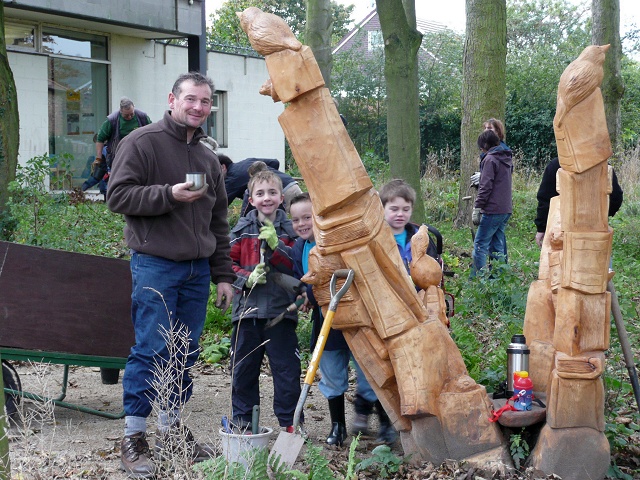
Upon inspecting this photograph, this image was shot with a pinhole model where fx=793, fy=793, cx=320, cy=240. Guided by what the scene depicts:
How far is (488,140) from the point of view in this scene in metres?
8.66

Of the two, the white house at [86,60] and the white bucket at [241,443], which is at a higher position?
the white house at [86,60]

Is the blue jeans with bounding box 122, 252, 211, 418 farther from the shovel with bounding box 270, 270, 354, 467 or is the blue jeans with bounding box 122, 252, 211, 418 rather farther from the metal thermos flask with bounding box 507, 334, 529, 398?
the metal thermos flask with bounding box 507, 334, 529, 398

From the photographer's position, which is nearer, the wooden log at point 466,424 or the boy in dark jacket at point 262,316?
the wooden log at point 466,424

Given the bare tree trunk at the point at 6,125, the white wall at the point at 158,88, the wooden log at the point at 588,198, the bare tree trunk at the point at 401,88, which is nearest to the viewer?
the wooden log at the point at 588,198

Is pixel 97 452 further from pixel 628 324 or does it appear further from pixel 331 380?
pixel 628 324

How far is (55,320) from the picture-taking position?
477 cm

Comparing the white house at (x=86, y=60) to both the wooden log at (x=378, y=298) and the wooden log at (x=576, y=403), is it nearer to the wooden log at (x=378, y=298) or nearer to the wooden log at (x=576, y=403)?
the wooden log at (x=378, y=298)

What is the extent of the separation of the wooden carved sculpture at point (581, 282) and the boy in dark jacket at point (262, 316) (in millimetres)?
1468

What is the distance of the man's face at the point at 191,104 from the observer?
410cm

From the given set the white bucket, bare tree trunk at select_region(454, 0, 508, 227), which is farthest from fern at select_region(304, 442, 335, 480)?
bare tree trunk at select_region(454, 0, 508, 227)

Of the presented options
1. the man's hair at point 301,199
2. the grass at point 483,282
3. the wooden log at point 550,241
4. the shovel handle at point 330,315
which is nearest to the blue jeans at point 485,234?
the grass at point 483,282

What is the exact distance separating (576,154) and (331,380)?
6.30 feet

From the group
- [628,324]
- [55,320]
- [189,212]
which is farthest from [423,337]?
[628,324]

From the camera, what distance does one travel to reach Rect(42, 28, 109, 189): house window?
16281mm
